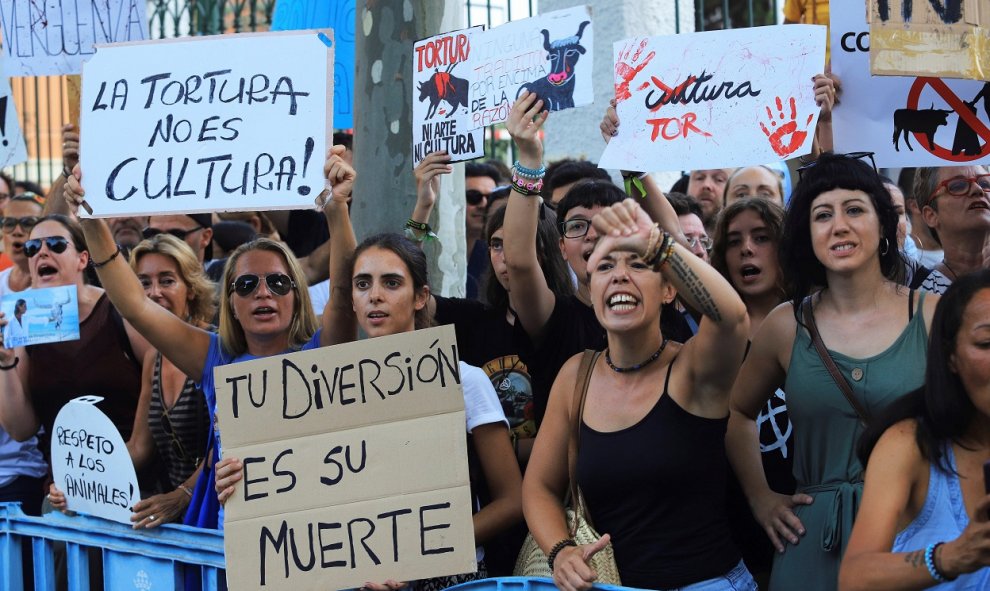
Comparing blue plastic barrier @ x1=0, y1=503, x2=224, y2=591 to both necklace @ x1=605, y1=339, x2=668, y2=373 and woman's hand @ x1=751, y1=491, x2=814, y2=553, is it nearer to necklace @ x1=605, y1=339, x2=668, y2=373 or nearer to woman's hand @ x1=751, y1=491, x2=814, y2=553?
necklace @ x1=605, y1=339, x2=668, y2=373

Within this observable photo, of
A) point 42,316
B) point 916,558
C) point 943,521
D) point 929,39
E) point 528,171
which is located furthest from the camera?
point 42,316

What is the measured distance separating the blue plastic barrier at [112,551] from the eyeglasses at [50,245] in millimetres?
1338

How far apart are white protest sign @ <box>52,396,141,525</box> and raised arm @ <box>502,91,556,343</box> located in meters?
1.42

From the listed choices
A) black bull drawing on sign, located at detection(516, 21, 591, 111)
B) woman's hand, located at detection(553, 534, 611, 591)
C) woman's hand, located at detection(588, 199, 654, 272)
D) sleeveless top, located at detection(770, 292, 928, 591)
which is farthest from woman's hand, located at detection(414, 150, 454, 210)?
woman's hand, located at detection(553, 534, 611, 591)

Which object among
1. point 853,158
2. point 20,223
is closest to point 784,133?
point 853,158

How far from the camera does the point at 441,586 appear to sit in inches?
148

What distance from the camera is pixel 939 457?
283 centimetres

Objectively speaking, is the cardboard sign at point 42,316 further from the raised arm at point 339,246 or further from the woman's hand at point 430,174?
the woman's hand at point 430,174

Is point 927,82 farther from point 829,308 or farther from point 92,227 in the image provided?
point 92,227

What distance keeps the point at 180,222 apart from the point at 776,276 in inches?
128

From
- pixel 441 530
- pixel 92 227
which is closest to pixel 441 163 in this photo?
pixel 92 227

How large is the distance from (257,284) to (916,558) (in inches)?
101

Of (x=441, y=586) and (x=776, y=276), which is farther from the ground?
(x=776, y=276)

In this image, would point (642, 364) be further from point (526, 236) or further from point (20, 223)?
point (20, 223)
